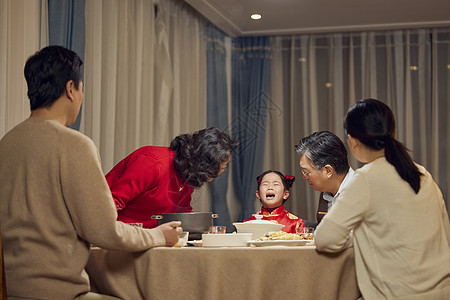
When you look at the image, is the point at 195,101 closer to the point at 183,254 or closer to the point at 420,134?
the point at 420,134

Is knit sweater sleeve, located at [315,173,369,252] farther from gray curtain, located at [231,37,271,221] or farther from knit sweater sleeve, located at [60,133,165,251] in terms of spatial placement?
gray curtain, located at [231,37,271,221]

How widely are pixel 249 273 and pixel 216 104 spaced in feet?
12.0

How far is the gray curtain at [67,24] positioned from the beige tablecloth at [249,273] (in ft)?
5.93

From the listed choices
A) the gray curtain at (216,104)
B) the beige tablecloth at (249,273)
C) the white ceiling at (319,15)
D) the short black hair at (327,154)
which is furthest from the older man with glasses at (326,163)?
the gray curtain at (216,104)

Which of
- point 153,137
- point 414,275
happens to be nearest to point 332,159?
point 414,275

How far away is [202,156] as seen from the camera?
2613 millimetres

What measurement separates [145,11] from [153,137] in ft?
3.22

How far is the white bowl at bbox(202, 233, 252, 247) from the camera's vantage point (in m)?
1.90

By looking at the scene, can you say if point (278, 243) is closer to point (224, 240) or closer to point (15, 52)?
point (224, 240)

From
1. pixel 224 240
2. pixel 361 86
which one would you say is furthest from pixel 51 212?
pixel 361 86

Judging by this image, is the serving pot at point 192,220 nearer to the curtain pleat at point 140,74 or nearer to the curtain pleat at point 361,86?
the curtain pleat at point 140,74

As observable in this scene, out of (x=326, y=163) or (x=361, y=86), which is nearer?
(x=326, y=163)

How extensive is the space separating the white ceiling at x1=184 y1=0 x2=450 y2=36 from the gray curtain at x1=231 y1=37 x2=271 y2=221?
0.59 ft

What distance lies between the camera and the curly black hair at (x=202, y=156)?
2.61 metres
